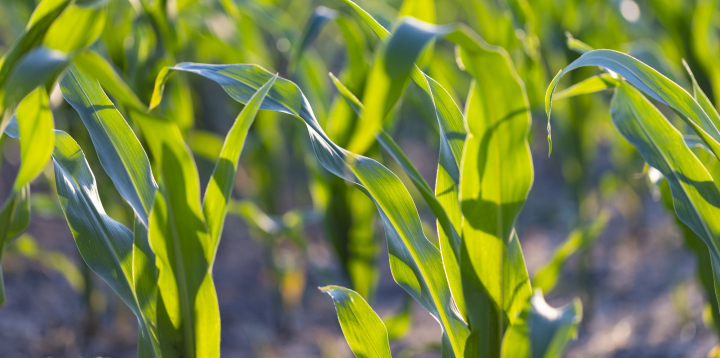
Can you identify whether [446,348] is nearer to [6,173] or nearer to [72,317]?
[72,317]

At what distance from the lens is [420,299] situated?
52 centimetres

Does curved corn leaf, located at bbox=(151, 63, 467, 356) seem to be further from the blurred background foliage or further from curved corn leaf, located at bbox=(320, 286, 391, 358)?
the blurred background foliage

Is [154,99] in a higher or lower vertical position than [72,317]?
higher

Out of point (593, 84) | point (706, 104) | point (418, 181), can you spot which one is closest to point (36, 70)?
point (418, 181)

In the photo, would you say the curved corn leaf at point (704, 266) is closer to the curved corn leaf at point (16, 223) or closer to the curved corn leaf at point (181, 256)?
the curved corn leaf at point (181, 256)

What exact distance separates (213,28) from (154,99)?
0.97 m

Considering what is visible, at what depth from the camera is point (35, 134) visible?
14.6 inches

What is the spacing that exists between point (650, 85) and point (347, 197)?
26.9 inches

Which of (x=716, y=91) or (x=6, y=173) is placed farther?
(x=6, y=173)

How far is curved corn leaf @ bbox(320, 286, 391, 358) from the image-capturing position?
51 cm

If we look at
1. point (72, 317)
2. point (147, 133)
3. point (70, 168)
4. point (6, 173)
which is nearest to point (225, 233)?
point (72, 317)

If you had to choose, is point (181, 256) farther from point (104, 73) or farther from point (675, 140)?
point (675, 140)

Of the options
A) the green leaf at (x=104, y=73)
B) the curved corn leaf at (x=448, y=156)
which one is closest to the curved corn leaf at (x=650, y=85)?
the curved corn leaf at (x=448, y=156)

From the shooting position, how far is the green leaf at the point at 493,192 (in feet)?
1.25
